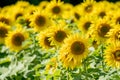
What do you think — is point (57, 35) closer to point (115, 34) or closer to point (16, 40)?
point (115, 34)

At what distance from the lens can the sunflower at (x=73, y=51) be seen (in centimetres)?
457

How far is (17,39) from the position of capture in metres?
6.47

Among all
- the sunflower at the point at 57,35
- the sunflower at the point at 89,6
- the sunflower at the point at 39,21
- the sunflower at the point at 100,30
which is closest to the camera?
the sunflower at the point at 100,30

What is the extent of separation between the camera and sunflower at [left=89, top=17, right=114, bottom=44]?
200 inches

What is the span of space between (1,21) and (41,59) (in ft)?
6.11

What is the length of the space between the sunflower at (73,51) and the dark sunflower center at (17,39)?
1.87 m

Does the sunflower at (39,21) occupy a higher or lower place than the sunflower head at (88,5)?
lower

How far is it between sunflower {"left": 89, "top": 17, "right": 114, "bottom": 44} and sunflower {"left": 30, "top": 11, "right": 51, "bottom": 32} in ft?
5.34

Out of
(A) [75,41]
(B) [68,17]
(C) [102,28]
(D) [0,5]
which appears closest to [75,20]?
(B) [68,17]

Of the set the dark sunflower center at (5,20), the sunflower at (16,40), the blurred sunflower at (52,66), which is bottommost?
the blurred sunflower at (52,66)

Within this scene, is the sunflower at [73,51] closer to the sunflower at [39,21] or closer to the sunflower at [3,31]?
the sunflower at [39,21]

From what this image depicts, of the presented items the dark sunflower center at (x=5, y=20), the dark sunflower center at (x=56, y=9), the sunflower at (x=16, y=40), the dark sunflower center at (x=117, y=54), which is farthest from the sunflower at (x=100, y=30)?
the dark sunflower center at (x=5, y=20)

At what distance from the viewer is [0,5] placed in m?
16.1

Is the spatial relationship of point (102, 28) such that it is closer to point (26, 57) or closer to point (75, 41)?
point (75, 41)
